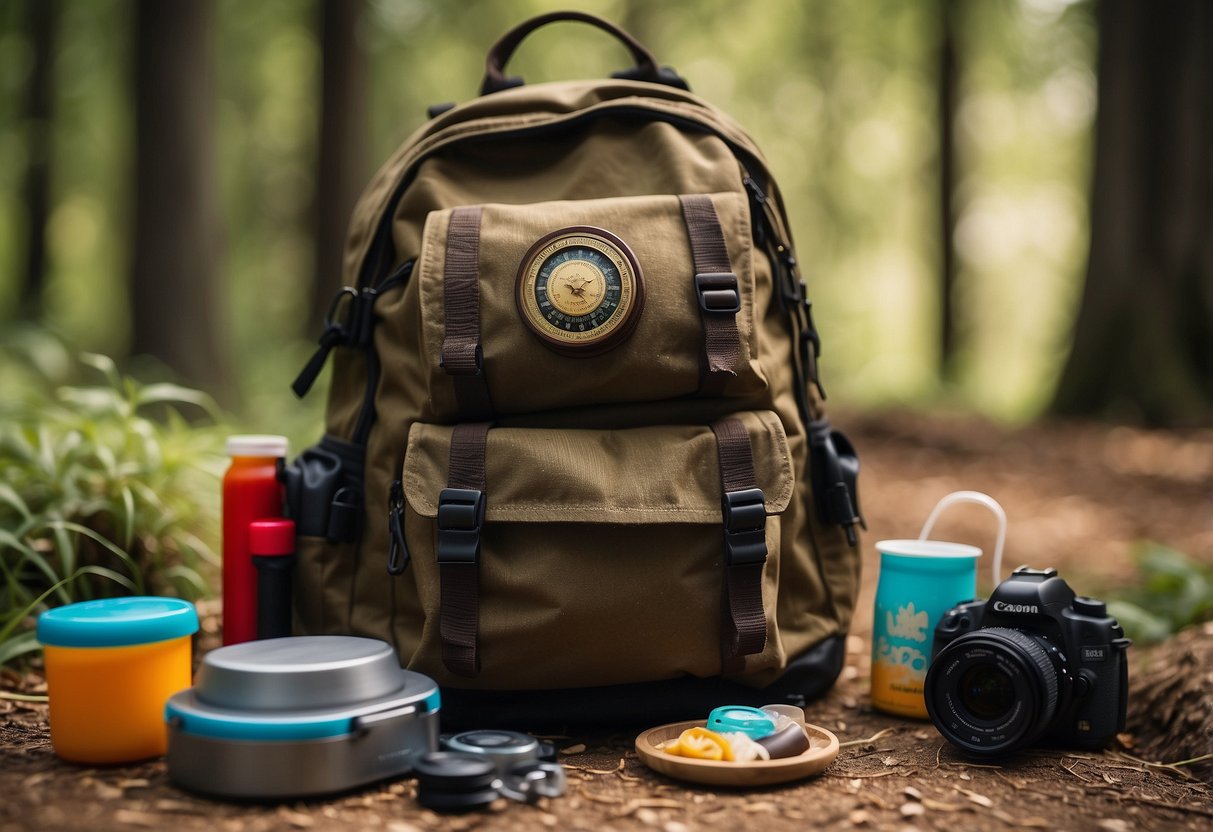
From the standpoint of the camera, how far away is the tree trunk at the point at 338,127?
814 cm

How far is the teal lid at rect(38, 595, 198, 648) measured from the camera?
6.48 ft

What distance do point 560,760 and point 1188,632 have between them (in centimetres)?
190

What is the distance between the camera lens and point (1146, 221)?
729 cm

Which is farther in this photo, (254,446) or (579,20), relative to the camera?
(579,20)

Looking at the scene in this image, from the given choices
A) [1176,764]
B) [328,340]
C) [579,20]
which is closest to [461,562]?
[328,340]

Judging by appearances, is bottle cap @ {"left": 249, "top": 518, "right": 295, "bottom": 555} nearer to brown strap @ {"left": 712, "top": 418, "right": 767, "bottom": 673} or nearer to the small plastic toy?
the small plastic toy

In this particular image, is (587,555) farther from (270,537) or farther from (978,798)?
(978,798)

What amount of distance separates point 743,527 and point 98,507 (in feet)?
5.89

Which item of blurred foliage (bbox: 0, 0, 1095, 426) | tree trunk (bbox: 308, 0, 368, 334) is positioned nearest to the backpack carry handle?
blurred foliage (bbox: 0, 0, 1095, 426)

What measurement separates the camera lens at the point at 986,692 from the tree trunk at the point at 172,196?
4.51 m

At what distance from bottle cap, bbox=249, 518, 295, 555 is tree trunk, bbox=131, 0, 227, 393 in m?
3.50

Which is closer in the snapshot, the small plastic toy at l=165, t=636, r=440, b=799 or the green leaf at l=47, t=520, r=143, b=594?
the small plastic toy at l=165, t=636, r=440, b=799

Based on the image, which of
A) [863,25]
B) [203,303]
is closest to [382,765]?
[203,303]

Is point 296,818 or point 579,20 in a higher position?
point 579,20
